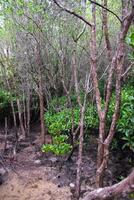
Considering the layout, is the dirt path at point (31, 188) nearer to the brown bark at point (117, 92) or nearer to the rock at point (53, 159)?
the rock at point (53, 159)

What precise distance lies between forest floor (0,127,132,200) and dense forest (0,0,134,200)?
0.02 metres

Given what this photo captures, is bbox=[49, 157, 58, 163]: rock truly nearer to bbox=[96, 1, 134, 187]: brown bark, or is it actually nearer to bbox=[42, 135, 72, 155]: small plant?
bbox=[42, 135, 72, 155]: small plant

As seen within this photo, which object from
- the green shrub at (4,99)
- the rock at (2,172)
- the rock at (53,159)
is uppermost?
the green shrub at (4,99)

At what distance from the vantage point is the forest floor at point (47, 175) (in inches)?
192

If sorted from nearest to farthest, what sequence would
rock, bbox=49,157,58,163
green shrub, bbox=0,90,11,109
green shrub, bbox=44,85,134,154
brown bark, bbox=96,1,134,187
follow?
brown bark, bbox=96,1,134,187, green shrub, bbox=44,85,134,154, rock, bbox=49,157,58,163, green shrub, bbox=0,90,11,109

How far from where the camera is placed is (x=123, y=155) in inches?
229

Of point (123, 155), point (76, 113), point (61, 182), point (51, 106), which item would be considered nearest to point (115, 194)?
point (61, 182)

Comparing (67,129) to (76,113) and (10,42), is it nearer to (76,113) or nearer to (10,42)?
(76,113)

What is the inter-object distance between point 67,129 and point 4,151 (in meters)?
1.88

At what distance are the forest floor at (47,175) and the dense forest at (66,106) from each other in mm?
19

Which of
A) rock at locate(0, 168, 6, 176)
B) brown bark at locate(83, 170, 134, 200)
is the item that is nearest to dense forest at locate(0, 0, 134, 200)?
rock at locate(0, 168, 6, 176)

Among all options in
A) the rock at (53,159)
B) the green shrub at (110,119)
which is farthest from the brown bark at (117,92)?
the rock at (53,159)

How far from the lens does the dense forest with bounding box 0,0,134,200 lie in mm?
3656

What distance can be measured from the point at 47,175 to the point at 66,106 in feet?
9.25
